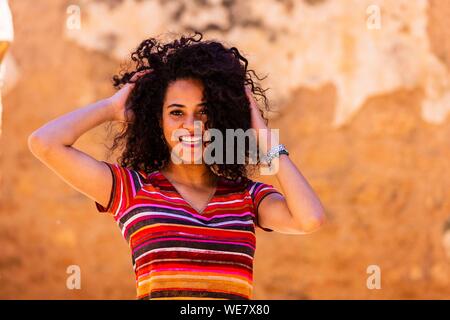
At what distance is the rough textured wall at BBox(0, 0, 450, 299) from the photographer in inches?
198

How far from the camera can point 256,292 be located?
5043 mm

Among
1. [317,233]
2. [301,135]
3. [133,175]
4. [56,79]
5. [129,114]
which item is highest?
[56,79]

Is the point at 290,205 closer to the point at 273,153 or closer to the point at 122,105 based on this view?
the point at 273,153

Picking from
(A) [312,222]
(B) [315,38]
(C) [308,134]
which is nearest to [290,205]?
(A) [312,222]

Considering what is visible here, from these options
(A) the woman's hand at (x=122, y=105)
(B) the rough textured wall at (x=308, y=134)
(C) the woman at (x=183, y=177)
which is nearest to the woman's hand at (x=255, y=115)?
(C) the woman at (x=183, y=177)

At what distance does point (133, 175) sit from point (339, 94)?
2.96 meters

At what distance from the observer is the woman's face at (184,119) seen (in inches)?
93.1

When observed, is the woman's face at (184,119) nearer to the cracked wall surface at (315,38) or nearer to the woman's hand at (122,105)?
the woman's hand at (122,105)

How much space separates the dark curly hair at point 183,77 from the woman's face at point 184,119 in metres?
0.02

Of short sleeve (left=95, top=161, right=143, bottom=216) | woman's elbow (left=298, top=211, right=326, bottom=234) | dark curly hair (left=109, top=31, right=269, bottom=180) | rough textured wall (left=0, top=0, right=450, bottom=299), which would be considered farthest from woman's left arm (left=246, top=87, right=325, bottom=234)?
rough textured wall (left=0, top=0, right=450, bottom=299)

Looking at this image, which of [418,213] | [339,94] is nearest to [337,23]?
[339,94]

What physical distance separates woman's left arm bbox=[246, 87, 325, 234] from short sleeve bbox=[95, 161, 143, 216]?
36cm

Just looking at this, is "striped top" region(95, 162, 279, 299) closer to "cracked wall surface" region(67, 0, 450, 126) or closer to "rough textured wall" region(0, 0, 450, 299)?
"rough textured wall" region(0, 0, 450, 299)

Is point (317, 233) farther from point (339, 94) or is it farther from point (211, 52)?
point (211, 52)
